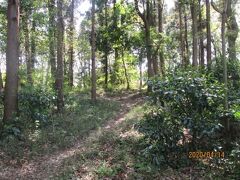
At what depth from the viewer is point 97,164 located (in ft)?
27.6

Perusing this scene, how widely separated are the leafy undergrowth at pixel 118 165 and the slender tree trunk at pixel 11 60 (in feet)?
11.5

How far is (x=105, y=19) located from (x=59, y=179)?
24284mm

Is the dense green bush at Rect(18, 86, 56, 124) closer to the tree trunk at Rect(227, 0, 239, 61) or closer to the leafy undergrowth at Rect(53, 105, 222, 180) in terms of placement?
the leafy undergrowth at Rect(53, 105, 222, 180)

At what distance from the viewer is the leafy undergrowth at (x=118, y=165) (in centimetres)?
771

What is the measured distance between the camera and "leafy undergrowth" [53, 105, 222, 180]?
771 centimetres

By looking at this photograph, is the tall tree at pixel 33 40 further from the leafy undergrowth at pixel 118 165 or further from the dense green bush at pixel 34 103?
the leafy undergrowth at pixel 118 165

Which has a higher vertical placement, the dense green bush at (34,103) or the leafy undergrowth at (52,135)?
the dense green bush at (34,103)

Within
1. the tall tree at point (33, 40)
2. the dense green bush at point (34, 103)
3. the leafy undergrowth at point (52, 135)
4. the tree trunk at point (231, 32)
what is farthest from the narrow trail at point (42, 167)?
the tree trunk at point (231, 32)

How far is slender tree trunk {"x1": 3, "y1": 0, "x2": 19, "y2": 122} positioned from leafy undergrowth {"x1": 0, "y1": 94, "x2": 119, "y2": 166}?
1.14 metres

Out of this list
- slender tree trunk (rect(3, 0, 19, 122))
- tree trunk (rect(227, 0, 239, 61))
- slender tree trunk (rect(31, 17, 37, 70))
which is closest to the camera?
slender tree trunk (rect(3, 0, 19, 122))

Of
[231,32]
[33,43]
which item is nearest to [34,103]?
[33,43]

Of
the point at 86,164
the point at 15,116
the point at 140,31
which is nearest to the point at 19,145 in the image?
the point at 15,116

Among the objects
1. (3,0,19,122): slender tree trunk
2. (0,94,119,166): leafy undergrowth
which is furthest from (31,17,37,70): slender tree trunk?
(0,94,119,166): leafy undergrowth
